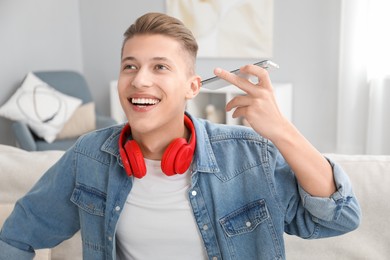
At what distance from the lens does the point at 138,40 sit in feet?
3.92

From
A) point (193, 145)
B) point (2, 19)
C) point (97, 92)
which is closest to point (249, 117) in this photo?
point (193, 145)

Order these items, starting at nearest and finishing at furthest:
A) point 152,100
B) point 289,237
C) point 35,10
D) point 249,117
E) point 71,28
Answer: point 249,117
point 152,100
point 289,237
point 35,10
point 71,28

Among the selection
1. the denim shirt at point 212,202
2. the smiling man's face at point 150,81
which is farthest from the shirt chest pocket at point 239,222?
the smiling man's face at point 150,81

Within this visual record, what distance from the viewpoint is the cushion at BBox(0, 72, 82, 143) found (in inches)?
155

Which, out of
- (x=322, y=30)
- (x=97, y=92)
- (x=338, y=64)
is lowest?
(x=97, y=92)

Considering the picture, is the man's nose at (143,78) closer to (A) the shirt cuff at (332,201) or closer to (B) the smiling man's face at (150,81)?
(B) the smiling man's face at (150,81)

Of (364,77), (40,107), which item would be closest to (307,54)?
(364,77)

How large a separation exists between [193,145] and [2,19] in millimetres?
A: 3604

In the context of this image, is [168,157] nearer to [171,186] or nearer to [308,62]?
[171,186]

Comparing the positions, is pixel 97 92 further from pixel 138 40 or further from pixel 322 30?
pixel 138 40

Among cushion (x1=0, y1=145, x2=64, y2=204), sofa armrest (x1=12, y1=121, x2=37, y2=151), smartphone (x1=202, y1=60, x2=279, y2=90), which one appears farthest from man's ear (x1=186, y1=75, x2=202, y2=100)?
sofa armrest (x1=12, y1=121, x2=37, y2=151)

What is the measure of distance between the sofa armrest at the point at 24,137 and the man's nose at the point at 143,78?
281 cm

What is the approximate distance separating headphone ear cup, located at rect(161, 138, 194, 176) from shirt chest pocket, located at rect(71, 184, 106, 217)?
197mm

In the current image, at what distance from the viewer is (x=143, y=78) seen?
45.3 inches
